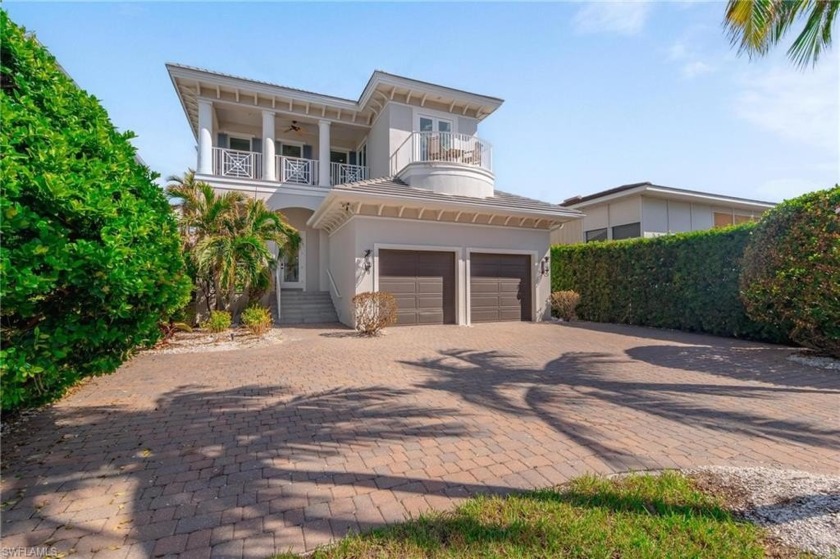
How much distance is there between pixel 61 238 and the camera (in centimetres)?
291

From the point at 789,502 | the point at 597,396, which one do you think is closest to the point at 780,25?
the point at 597,396

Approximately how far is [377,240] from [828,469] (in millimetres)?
10620

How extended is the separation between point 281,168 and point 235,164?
6.09ft

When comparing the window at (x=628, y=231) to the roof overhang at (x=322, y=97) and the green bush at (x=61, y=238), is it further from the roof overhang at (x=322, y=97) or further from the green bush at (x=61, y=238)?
the green bush at (x=61, y=238)

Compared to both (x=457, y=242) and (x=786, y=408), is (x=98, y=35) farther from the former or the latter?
Result: (x=786, y=408)

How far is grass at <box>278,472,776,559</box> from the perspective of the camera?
226 cm

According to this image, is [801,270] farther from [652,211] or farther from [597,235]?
[597,235]

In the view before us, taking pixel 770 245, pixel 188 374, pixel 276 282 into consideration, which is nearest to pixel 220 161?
pixel 276 282

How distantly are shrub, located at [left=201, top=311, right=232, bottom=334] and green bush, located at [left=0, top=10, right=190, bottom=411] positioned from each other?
6562 millimetres

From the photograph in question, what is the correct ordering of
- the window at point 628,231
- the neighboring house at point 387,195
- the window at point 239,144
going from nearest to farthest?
the neighboring house at point 387,195
the window at point 239,144
the window at point 628,231

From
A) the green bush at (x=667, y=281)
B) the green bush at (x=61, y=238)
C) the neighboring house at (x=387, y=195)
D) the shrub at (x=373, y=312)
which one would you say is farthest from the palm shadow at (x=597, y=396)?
the green bush at (x=667, y=281)

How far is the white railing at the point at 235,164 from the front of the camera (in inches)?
610

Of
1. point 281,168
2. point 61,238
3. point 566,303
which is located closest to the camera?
point 61,238

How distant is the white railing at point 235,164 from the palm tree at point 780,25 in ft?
52.3
